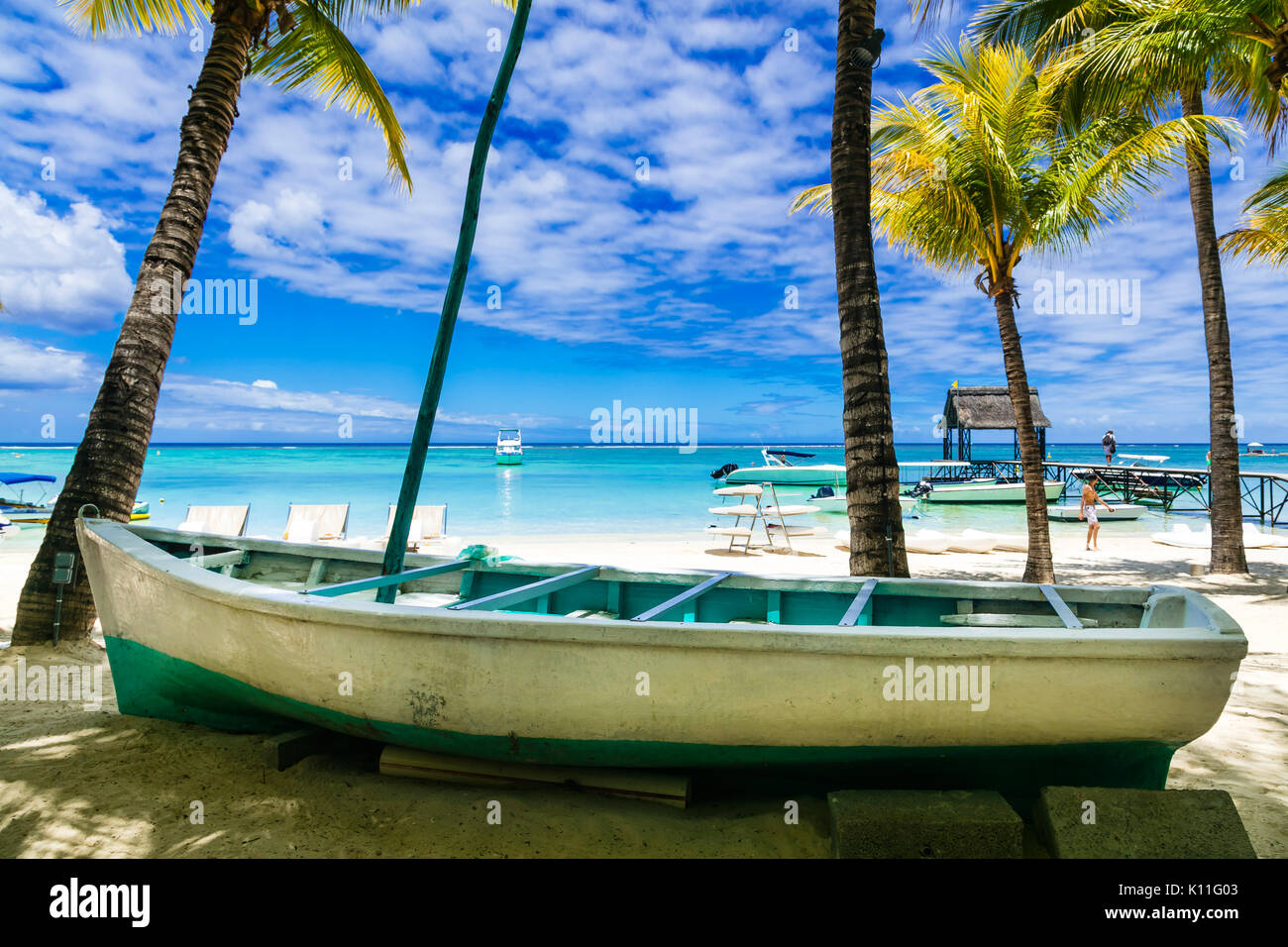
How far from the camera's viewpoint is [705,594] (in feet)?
13.4

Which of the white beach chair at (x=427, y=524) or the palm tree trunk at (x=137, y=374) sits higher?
the palm tree trunk at (x=137, y=374)

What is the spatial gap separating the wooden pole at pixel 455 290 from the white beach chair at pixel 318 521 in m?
9.84

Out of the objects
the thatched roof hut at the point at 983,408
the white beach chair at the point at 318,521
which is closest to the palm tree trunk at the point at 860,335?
the white beach chair at the point at 318,521

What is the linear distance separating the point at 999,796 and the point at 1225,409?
9.97m

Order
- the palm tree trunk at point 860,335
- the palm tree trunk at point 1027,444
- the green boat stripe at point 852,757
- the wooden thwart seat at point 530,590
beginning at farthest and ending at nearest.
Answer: the palm tree trunk at point 1027,444 < the palm tree trunk at point 860,335 < the wooden thwart seat at point 530,590 < the green boat stripe at point 852,757

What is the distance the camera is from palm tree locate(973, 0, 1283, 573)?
7.67 m

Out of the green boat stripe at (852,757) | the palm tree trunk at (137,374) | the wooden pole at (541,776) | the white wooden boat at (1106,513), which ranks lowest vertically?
the white wooden boat at (1106,513)

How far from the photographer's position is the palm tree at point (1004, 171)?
8234 millimetres

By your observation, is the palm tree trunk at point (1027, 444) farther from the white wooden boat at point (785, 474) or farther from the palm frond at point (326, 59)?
the white wooden boat at point (785, 474)

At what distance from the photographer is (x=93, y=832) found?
270cm

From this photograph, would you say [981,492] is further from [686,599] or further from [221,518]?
[686,599]

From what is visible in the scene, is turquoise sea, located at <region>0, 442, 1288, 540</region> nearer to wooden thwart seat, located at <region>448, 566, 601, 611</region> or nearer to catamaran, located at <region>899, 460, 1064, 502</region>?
catamaran, located at <region>899, 460, 1064, 502</region>

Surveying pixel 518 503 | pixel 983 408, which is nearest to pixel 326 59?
pixel 518 503
